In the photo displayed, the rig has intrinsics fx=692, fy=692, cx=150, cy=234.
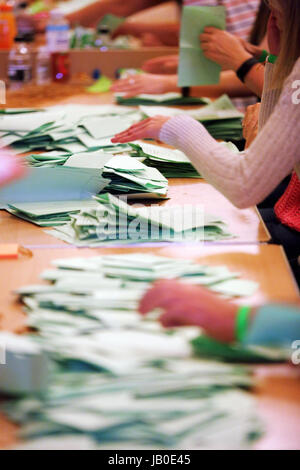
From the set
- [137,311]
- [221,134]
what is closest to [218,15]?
[221,134]

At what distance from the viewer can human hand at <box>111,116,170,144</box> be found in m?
1.68

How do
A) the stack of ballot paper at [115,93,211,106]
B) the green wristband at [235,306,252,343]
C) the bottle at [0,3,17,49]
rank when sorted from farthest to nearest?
the bottle at [0,3,17,49] < the stack of ballot paper at [115,93,211,106] < the green wristband at [235,306,252,343]

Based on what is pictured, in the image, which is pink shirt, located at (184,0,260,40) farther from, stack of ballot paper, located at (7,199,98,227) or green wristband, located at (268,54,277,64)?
stack of ballot paper, located at (7,199,98,227)

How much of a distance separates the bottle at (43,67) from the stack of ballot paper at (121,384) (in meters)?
2.18

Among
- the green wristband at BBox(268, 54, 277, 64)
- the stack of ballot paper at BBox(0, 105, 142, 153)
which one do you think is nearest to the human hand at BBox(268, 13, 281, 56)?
the green wristband at BBox(268, 54, 277, 64)

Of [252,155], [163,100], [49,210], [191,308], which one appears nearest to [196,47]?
[163,100]

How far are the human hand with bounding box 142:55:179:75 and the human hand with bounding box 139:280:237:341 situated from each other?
2107 mm

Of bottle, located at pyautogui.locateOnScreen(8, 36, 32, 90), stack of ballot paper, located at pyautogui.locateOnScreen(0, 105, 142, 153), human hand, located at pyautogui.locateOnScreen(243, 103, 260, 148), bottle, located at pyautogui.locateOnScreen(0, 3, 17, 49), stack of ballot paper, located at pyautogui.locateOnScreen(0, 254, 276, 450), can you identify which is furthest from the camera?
bottle, located at pyautogui.locateOnScreen(0, 3, 17, 49)

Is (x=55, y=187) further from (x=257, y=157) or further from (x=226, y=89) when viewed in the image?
(x=226, y=89)

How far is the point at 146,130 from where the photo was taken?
5.67 feet

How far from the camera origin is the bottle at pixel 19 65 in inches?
121

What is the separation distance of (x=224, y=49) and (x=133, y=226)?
1.25 metres
